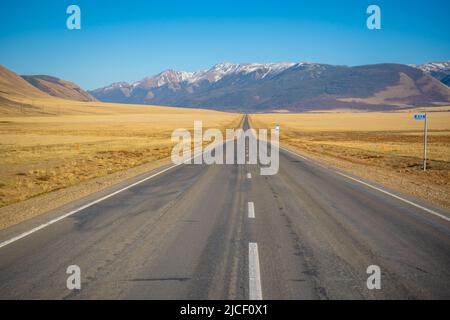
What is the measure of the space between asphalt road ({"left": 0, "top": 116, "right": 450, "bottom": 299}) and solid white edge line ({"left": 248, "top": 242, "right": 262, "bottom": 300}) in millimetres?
17

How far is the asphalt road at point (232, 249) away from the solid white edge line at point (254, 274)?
0.06 feet

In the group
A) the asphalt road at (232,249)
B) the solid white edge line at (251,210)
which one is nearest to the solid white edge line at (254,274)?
the asphalt road at (232,249)

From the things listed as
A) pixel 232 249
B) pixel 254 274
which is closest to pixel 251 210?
pixel 232 249

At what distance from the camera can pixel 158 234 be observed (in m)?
7.86

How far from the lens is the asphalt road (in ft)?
17.3

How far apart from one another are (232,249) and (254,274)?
122 centimetres

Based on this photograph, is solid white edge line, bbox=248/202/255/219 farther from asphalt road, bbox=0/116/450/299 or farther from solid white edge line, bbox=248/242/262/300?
solid white edge line, bbox=248/242/262/300

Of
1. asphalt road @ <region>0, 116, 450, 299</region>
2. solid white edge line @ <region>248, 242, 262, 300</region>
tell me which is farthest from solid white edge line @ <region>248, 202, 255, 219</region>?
solid white edge line @ <region>248, 242, 262, 300</region>

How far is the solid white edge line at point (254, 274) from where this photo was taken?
16.6 feet

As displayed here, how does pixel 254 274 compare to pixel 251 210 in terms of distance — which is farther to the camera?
pixel 251 210

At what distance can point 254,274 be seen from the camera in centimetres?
574

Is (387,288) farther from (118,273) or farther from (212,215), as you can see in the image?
(212,215)

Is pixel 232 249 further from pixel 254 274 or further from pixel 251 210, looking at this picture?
pixel 251 210
